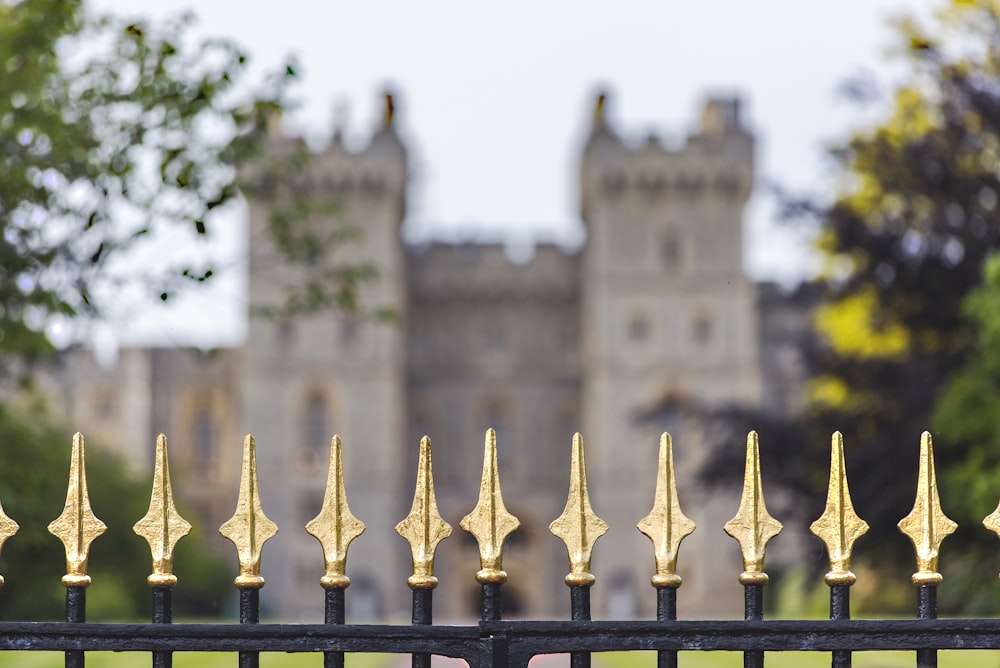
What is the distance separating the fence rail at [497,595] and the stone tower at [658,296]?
35.2 metres

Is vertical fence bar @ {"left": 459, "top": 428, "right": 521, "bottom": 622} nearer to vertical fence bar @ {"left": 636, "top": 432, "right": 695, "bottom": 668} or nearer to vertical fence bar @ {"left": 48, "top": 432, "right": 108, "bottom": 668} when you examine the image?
vertical fence bar @ {"left": 636, "top": 432, "right": 695, "bottom": 668}

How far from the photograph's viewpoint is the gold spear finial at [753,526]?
227 cm

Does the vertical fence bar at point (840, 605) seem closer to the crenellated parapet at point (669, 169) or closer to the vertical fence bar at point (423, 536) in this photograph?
the vertical fence bar at point (423, 536)

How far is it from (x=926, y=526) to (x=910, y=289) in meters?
13.9

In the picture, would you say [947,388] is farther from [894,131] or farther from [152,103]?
[152,103]

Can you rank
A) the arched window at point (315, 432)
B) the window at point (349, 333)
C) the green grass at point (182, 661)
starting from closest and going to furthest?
the green grass at point (182, 661) < the arched window at point (315, 432) < the window at point (349, 333)

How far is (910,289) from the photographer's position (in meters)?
15.6

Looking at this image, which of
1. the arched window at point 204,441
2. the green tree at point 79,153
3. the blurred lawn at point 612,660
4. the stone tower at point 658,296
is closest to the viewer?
the green tree at point 79,153

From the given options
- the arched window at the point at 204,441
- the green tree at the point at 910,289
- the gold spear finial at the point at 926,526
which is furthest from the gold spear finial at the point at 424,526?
the arched window at the point at 204,441

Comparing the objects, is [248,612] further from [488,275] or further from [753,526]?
[488,275]

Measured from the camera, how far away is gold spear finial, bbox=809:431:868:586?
7.44 ft

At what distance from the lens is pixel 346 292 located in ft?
25.4

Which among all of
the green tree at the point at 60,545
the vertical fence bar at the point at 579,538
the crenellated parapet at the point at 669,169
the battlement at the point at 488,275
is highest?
the crenellated parapet at the point at 669,169

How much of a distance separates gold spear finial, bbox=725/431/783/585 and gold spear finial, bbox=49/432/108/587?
3.40ft
